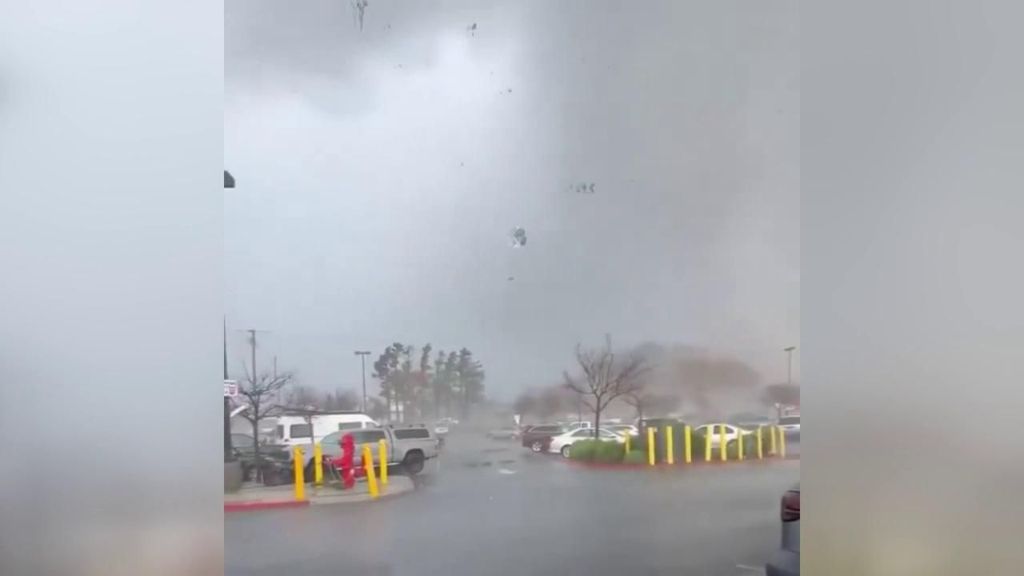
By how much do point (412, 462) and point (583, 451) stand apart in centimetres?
35

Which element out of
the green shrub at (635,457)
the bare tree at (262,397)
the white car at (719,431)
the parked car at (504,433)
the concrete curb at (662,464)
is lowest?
the concrete curb at (662,464)

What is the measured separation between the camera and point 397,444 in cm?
143

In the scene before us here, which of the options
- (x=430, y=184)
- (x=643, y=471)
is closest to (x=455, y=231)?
(x=430, y=184)

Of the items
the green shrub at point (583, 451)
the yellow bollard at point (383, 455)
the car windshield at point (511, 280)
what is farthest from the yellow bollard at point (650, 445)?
the yellow bollard at point (383, 455)

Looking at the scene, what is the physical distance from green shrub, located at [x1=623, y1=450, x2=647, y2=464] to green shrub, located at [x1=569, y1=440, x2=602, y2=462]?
80 millimetres

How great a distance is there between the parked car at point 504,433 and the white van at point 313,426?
24 centimetres

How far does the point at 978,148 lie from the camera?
1.63 metres

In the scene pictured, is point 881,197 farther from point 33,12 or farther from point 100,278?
point 33,12

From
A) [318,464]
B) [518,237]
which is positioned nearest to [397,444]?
[318,464]

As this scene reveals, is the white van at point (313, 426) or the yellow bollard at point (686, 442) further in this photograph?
the yellow bollard at point (686, 442)

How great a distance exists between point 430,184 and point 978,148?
1254 mm

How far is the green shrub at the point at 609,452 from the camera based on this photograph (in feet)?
4.88

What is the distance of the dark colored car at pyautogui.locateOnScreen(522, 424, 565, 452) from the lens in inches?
57.5

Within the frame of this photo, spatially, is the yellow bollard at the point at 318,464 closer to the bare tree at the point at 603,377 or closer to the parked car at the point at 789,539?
the bare tree at the point at 603,377
